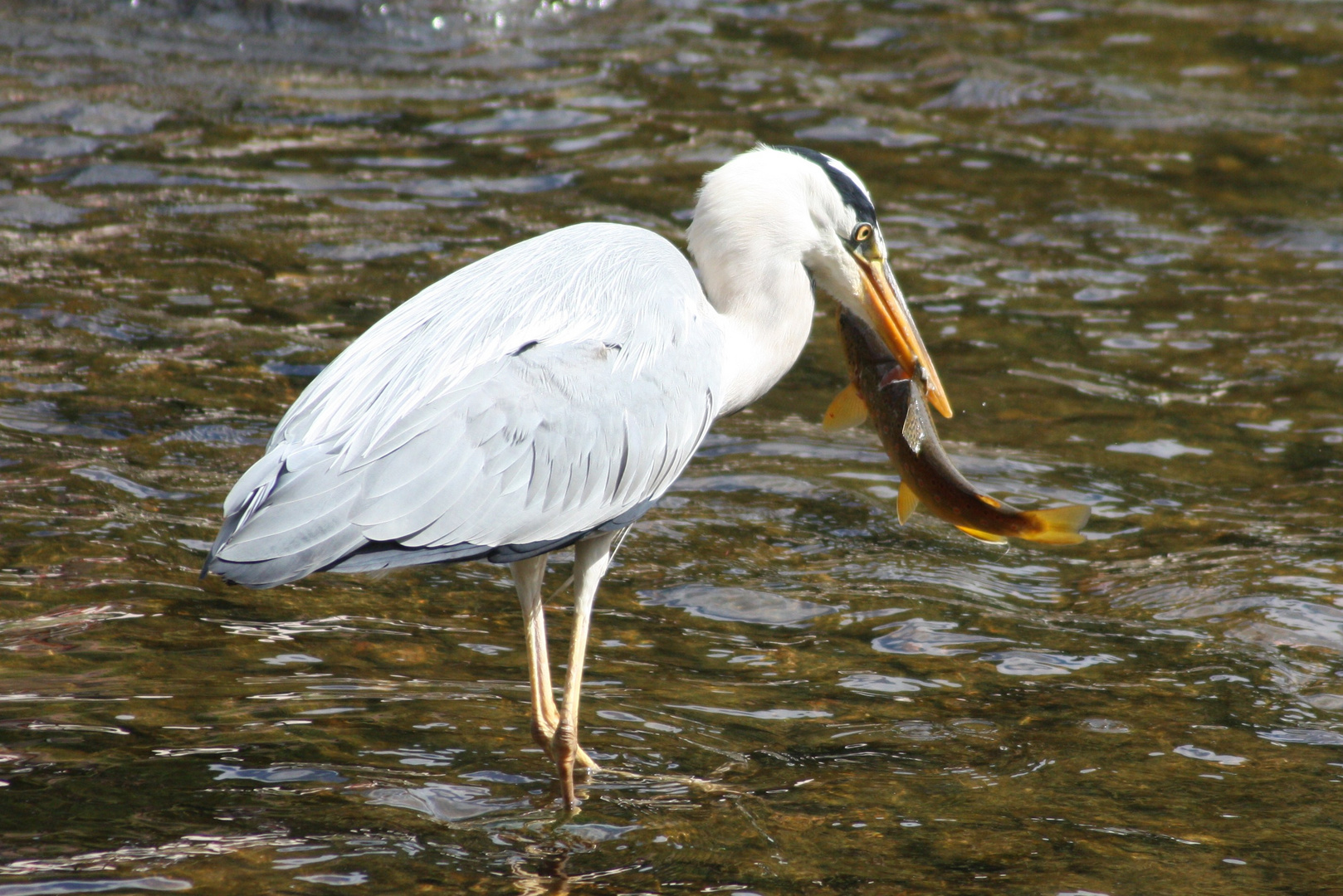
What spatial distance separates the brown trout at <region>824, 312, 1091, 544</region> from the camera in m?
4.79

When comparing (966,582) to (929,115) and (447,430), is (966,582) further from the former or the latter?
(929,115)

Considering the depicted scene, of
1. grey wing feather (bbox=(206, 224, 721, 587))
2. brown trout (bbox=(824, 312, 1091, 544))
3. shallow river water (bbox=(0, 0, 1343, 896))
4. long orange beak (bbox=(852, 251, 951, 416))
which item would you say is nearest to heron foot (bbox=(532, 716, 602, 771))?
shallow river water (bbox=(0, 0, 1343, 896))

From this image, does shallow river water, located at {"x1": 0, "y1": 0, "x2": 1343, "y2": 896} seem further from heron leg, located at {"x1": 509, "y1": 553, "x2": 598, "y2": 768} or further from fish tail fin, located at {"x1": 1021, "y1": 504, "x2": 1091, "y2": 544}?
fish tail fin, located at {"x1": 1021, "y1": 504, "x2": 1091, "y2": 544}

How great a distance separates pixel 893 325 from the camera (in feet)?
17.1

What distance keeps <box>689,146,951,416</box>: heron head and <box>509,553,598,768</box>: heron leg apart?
45.8 inches

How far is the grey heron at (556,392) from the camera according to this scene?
4.20m

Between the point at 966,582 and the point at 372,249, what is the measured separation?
469 centimetres

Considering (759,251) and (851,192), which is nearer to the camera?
(759,251)

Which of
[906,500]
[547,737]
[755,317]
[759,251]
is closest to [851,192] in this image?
[759,251]

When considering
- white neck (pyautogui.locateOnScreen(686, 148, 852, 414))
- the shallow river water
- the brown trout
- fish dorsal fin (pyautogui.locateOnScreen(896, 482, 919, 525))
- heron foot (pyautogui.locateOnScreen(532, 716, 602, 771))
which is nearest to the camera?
the shallow river water

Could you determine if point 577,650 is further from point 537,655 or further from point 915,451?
point 915,451

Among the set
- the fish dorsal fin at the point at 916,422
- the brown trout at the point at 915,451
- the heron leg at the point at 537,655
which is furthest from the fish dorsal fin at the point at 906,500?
the heron leg at the point at 537,655

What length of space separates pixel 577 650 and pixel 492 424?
0.75m

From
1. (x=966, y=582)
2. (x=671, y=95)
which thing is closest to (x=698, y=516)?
(x=966, y=582)
